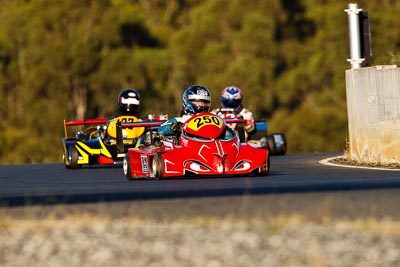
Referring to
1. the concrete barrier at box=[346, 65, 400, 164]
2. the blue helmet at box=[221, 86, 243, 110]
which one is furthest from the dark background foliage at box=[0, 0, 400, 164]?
the concrete barrier at box=[346, 65, 400, 164]

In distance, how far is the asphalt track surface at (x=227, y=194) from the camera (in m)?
13.0

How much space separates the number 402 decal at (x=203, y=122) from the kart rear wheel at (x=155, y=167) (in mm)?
752

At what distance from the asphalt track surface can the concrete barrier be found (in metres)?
0.75

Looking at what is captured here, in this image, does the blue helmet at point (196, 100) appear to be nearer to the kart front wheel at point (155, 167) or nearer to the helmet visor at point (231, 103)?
the kart front wheel at point (155, 167)

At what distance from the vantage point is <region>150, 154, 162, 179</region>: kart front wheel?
18875mm

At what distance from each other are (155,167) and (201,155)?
2.43ft

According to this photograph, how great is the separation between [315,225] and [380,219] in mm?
683

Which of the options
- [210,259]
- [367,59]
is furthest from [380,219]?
[367,59]

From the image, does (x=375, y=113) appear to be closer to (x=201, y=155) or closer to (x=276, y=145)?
(x=201, y=155)

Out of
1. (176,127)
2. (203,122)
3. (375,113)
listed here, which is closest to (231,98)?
(375,113)

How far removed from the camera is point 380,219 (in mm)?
11805

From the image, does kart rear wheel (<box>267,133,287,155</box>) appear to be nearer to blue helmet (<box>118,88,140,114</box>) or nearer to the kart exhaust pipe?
blue helmet (<box>118,88,140,114</box>)

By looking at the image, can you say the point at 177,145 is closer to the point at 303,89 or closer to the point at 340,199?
the point at 340,199

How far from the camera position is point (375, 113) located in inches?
850
